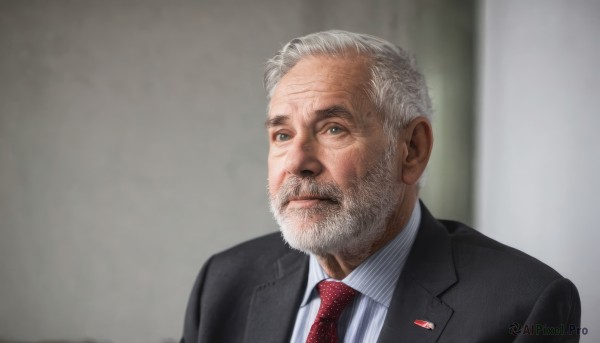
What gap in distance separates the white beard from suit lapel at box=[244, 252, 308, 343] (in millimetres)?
230

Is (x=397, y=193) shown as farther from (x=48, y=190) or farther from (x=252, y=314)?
(x=48, y=190)

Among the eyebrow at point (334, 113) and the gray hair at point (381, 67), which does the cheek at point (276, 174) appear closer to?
the eyebrow at point (334, 113)

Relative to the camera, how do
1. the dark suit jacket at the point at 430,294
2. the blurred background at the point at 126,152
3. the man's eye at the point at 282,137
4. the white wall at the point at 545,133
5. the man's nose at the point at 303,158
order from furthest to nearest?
the blurred background at the point at 126,152, the white wall at the point at 545,133, the man's eye at the point at 282,137, the man's nose at the point at 303,158, the dark suit jacket at the point at 430,294

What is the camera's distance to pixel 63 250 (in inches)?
124

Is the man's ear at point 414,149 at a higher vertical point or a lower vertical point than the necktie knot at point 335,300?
higher

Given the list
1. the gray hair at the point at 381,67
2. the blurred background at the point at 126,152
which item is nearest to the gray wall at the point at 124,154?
the blurred background at the point at 126,152

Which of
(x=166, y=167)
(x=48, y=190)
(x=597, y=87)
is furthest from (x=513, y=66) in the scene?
(x=48, y=190)

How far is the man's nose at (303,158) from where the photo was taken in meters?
1.60

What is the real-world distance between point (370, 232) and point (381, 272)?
0.42 feet

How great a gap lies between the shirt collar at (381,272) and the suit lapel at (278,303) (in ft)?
0.16

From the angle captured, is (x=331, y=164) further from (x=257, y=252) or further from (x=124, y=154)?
(x=124, y=154)

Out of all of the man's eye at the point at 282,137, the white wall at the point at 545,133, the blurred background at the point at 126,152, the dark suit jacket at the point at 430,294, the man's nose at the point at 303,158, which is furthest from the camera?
the blurred background at the point at 126,152

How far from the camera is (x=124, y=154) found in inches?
123

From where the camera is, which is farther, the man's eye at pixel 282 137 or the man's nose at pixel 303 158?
the man's eye at pixel 282 137
